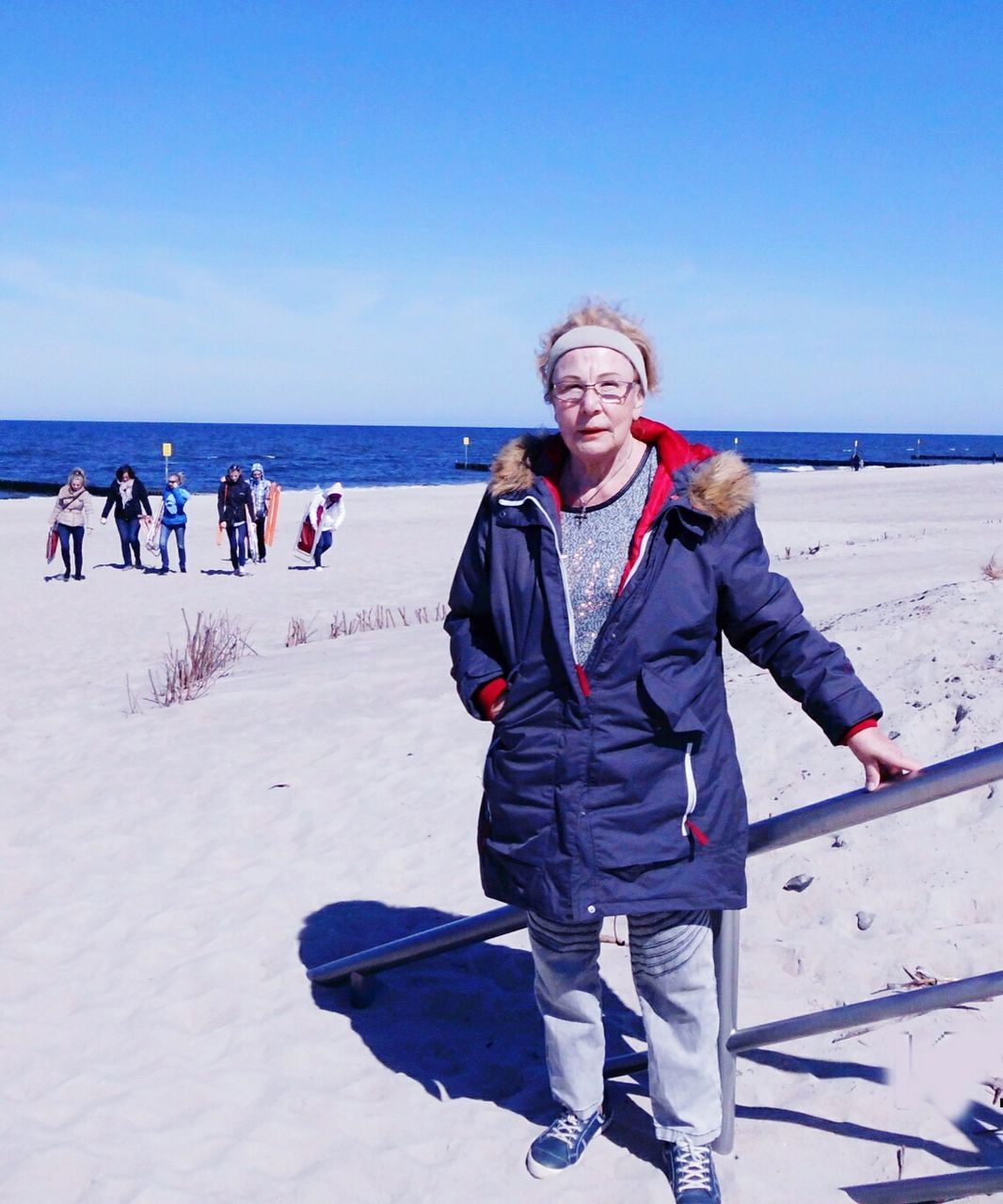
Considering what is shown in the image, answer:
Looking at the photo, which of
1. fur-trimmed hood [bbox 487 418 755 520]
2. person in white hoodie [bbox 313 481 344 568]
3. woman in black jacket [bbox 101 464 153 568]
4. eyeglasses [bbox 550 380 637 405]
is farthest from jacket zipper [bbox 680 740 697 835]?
woman in black jacket [bbox 101 464 153 568]

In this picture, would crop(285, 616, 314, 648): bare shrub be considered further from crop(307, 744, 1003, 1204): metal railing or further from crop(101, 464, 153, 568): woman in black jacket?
crop(307, 744, 1003, 1204): metal railing

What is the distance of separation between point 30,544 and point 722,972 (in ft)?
62.2

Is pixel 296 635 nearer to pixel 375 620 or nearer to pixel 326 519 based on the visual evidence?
pixel 375 620

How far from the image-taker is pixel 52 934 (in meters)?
4.61

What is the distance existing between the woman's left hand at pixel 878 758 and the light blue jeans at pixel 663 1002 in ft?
1.84

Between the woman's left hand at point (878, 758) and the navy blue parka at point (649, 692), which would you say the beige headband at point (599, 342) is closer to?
the navy blue parka at point (649, 692)

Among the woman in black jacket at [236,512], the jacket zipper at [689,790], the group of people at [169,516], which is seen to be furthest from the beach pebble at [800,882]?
the woman in black jacket at [236,512]

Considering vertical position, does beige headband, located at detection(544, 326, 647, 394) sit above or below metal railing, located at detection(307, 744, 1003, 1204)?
above

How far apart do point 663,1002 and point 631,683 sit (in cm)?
78

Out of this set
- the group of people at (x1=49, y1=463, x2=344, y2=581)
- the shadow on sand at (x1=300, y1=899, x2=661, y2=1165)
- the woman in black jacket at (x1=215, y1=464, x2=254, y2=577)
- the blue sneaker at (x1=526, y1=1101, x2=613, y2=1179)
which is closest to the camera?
the blue sneaker at (x1=526, y1=1101, x2=613, y2=1179)

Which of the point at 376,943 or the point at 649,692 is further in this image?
the point at 376,943

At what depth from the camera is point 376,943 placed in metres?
4.46

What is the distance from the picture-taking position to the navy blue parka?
2.45m

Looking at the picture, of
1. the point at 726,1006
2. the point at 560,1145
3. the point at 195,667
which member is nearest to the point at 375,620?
the point at 195,667
